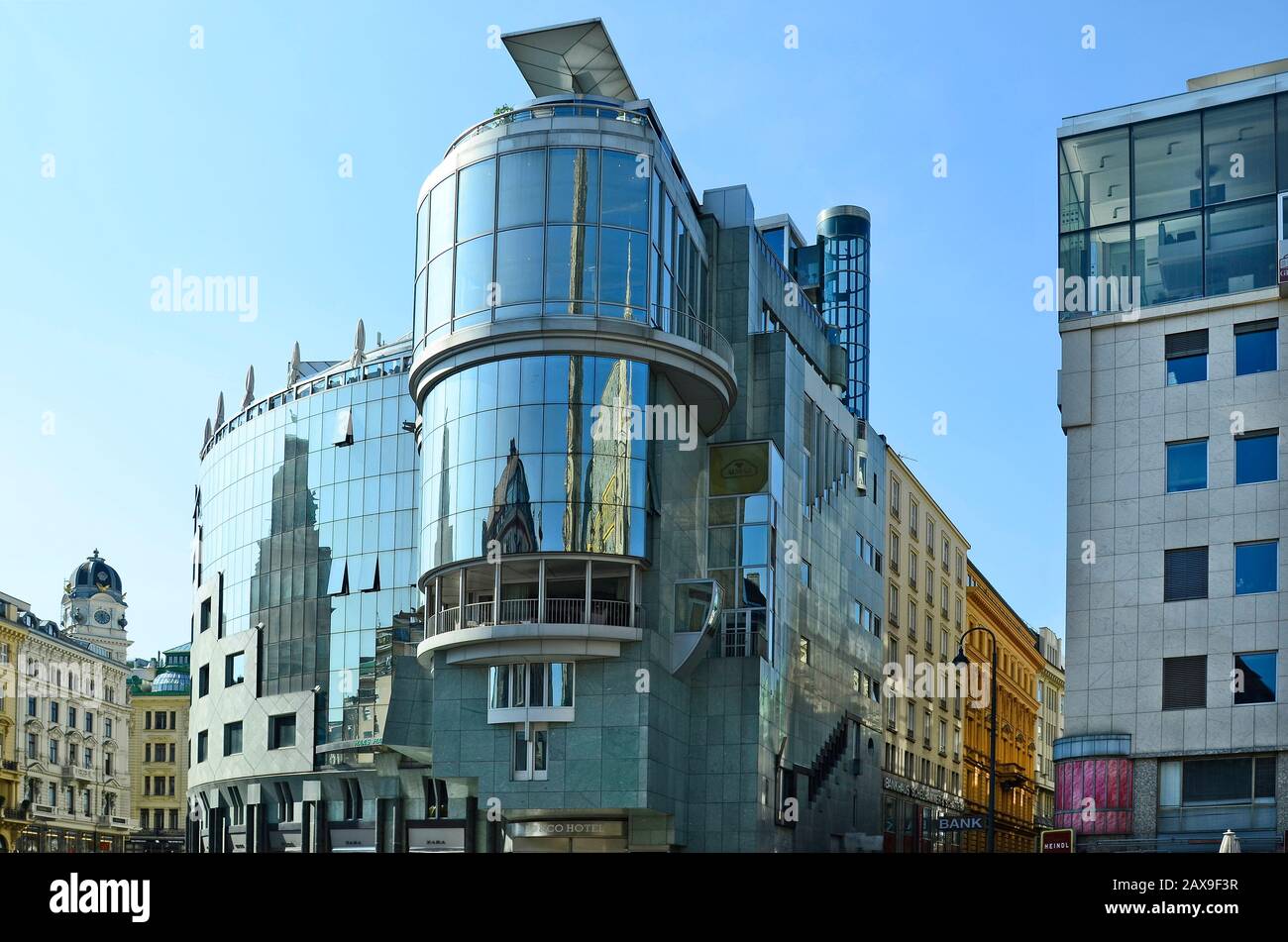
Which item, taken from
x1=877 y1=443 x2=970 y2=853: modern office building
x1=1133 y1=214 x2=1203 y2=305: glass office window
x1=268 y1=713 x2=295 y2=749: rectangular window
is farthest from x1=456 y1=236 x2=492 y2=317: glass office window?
x1=877 y1=443 x2=970 y2=853: modern office building

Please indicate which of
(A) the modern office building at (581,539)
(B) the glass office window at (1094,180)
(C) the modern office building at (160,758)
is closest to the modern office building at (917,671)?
(A) the modern office building at (581,539)

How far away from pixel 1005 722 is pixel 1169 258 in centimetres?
6456

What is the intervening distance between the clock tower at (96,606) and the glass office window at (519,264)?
12192cm

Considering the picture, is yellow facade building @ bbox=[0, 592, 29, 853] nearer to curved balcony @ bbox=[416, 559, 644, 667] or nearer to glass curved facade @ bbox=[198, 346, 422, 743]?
glass curved facade @ bbox=[198, 346, 422, 743]

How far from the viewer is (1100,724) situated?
5138 centimetres

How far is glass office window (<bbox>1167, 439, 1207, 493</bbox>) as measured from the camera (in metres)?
51.6

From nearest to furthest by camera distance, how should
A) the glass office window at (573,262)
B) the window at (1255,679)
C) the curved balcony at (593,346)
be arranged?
the window at (1255,679)
the curved balcony at (593,346)
the glass office window at (573,262)

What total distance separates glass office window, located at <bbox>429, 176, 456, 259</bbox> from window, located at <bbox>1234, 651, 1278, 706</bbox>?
3141cm

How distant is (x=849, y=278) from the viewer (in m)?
136

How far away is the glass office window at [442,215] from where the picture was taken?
192 feet

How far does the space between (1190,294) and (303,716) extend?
147 feet

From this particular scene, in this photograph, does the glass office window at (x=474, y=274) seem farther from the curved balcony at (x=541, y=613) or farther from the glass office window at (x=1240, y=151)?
the glass office window at (x=1240, y=151)
